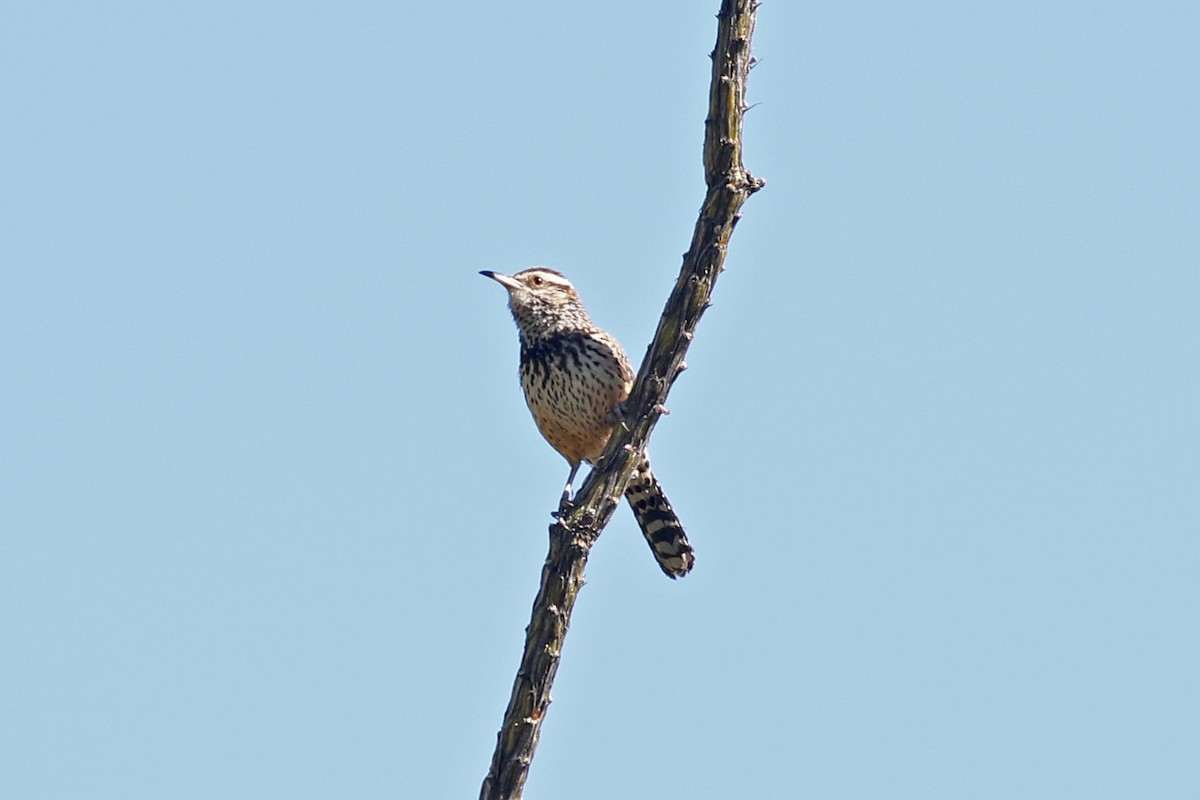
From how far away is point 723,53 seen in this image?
14.8ft

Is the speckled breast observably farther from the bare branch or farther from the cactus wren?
the bare branch

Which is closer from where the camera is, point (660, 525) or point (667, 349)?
point (667, 349)

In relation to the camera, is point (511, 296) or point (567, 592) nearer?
point (567, 592)

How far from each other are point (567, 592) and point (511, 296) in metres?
2.71

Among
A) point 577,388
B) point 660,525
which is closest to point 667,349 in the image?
point 577,388

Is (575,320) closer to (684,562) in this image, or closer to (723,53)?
(684,562)

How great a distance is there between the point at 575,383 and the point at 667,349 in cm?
185

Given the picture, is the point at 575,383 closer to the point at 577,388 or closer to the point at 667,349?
the point at 577,388

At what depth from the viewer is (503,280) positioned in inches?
277

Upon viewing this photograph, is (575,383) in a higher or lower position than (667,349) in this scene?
higher

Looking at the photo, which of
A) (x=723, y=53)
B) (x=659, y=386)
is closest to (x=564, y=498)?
(x=659, y=386)

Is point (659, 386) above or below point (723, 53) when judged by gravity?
below

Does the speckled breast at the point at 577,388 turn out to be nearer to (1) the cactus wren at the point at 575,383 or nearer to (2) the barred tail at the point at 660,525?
(1) the cactus wren at the point at 575,383

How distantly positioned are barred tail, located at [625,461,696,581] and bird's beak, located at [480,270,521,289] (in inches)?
39.5
